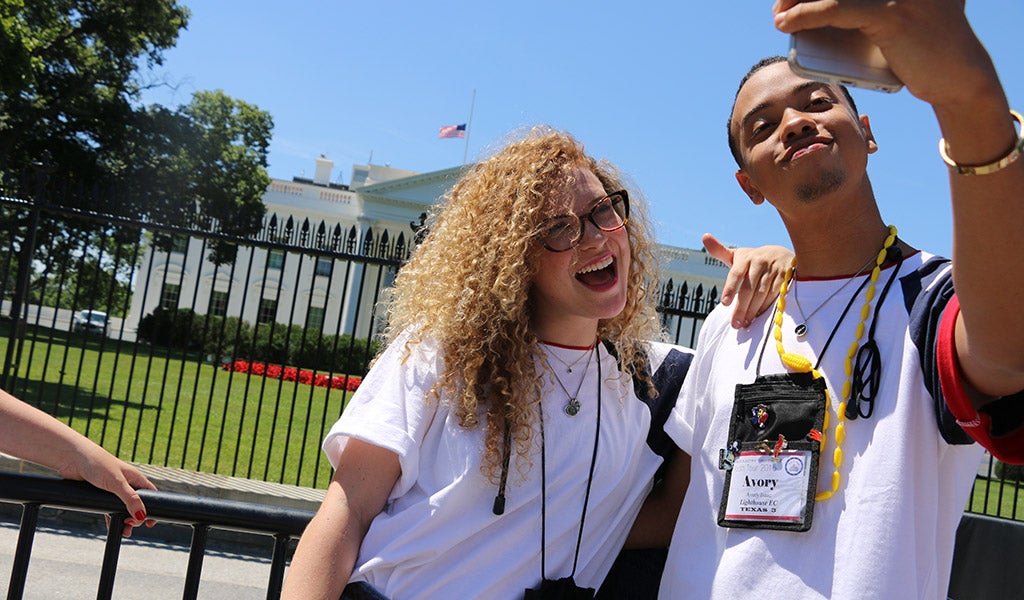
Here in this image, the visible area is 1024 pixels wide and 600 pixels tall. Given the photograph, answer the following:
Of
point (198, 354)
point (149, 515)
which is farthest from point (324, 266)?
point (149, 515)

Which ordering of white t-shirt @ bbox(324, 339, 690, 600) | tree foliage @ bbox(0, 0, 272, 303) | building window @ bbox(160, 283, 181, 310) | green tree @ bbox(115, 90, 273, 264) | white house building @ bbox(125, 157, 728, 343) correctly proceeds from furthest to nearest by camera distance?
white house building @ bbox(125, 157, 728, 343) < green tree @ bbox(115, 90, 273, 264) < tree foliage @ bbox(0, 0, 272, 303) < building window @ bbox(160, 283, 181, 310) < white t-shirt @ bbox(324, 339, 690, 600)

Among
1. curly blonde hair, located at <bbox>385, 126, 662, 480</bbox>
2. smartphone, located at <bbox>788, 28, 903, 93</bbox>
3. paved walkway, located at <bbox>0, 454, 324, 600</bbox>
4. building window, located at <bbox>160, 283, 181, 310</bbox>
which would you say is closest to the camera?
smartphone, located at <bbox>788, 28, 903, 93</bbox>

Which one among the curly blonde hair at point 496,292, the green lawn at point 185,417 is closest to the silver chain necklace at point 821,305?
the curly blonde hair at point 496,292

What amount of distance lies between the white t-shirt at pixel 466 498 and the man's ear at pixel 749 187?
0.67 meters

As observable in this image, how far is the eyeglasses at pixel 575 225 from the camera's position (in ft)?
7.36

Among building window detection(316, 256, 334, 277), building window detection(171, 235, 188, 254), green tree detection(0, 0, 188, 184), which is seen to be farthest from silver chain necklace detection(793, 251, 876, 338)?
green tree detection(0, 0, 188, 184)

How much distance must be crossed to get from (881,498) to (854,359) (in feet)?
0.94

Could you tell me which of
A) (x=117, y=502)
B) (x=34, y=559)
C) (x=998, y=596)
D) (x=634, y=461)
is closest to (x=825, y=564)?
(x=634, y=461)

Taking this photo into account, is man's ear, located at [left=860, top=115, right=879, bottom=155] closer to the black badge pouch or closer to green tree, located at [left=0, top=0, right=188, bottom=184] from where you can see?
the black badge pouch

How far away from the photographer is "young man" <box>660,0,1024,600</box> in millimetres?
1111

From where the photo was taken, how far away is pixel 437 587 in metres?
1.89

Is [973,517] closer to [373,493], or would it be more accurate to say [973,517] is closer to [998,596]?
[998,596]

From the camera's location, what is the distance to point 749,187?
2258 mm

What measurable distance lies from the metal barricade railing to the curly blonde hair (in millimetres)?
561
